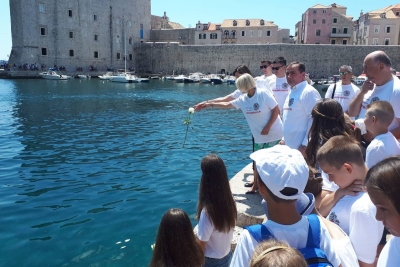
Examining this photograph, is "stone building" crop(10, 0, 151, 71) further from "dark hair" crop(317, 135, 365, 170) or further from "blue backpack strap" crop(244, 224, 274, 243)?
"blue backpack strap" crop(244, 224, 274, 243)

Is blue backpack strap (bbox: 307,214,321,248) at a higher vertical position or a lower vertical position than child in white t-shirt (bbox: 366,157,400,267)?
lower

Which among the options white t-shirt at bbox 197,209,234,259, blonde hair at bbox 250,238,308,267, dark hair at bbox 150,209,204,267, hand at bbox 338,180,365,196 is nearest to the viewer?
blonde hair at bbox 250,238,308,267

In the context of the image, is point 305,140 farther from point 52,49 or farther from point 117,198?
point 52,49

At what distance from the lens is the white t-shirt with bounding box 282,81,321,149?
4.18 meters

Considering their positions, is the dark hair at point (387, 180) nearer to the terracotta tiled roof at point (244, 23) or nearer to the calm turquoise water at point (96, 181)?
the calm turquoise water at point (96, 181)

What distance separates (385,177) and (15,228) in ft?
19.4

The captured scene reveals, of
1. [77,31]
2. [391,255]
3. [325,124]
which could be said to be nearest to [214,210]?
[325,124]

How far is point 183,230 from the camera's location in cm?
264

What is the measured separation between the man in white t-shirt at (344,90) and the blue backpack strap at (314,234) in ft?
12.3

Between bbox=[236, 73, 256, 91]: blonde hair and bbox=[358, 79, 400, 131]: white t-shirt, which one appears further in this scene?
bbox=[236, 73, 256, 91]: blonde hair

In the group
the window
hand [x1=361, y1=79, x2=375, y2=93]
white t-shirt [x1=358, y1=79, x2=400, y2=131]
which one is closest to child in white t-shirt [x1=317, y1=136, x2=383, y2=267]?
white t-shirt [x1=358, y1=79, x2=400, y2=131]

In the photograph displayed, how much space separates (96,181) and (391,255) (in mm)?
7341

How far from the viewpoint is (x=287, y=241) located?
1.72 metres

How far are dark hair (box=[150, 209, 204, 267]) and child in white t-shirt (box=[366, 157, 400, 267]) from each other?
4.57 feet
